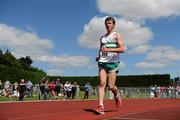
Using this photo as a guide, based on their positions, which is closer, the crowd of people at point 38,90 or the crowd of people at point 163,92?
the crowd of people at point 38,90

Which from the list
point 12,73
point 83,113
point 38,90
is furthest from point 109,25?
point 12,73

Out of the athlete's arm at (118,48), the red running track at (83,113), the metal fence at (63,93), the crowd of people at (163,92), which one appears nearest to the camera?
the red running track at (83,113)

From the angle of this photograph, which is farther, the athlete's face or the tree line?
the tree line

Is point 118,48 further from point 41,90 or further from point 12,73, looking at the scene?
point 12,73

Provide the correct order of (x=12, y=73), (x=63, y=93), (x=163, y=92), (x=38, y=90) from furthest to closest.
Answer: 1. (x=12, y=73)
2. (x=163, y=92)
3. (x=63, y=93)
4. (x=38, y=90)

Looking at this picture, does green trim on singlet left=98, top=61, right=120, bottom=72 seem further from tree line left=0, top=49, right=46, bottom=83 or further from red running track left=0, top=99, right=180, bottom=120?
tree line left=0, top=49, right=46, bottom=83

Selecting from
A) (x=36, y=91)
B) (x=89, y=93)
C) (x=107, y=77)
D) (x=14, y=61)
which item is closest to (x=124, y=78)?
(x=14, y=61)

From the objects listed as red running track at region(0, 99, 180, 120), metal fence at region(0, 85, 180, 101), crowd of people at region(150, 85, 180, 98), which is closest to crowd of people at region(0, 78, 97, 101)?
metal fence at region(0, 85, 180, 101)

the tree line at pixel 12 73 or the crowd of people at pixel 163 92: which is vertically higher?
the tree line at pixel 12 73

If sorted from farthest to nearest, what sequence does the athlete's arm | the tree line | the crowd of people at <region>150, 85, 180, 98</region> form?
the tree line
the crowd of people at <region>150, 85, 180, 98</region>
the athlete's arm

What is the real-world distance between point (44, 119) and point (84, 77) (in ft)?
216

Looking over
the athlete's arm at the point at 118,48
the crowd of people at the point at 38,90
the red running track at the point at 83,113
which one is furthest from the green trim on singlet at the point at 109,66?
the crowd of people at the point at 38,90

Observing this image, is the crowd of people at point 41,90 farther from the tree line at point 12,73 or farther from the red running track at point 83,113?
the tree line at point 12,73

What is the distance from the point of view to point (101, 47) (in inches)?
362
